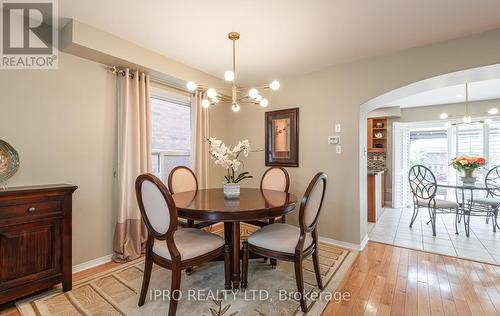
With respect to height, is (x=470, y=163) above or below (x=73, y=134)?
below

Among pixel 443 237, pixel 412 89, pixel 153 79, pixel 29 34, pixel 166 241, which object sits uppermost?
pixel 29 34

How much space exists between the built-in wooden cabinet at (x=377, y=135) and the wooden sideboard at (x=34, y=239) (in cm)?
602

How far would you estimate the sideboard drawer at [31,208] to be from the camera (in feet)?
5.39

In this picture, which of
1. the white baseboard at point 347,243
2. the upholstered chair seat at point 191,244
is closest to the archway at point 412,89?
the white baseboard at point 347,243

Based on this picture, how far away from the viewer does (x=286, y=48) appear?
258 cm

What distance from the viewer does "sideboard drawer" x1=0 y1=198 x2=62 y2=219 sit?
164cm

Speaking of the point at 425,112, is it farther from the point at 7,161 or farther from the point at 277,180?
the point at 7,161

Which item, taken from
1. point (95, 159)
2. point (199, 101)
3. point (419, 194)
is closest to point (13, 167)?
point (95, 159)

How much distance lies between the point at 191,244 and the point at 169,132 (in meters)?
1.98

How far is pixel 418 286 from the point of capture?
2016mm


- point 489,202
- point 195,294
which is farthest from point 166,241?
point 489,202

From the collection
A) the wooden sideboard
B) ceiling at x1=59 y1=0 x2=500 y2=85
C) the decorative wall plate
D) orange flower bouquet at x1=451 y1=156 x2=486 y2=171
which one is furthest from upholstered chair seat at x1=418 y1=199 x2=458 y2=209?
the decorative wall plate

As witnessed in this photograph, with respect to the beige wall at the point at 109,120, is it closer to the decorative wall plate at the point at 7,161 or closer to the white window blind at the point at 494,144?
the decorative wall plate at the point at 7,161

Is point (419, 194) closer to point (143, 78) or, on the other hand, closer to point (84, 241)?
point (143, 78)
